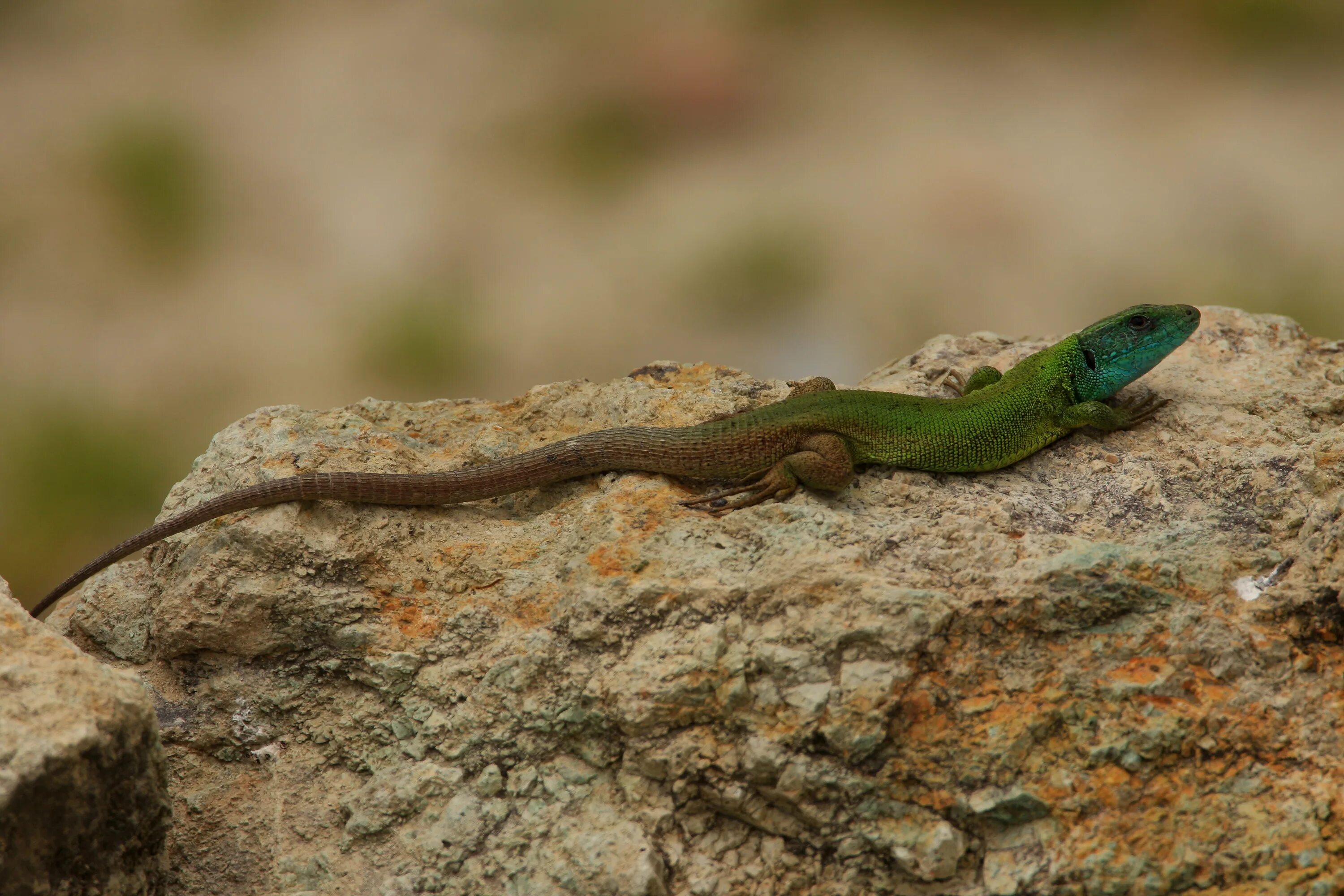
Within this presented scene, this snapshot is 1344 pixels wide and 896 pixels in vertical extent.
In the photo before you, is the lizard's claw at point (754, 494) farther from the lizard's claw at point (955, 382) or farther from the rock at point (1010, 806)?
the rock at point (1010, 806)

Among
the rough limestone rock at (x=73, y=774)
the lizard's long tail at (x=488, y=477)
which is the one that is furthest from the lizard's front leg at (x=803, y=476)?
the rough limestone rock at (x=73, y=774)

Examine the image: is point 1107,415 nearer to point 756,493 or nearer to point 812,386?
point 812,386

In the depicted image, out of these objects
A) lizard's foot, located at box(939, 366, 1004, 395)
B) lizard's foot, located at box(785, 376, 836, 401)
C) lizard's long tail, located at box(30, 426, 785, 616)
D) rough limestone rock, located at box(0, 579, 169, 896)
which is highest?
lizard's foot, located at box(939, 366, 1004, 395)

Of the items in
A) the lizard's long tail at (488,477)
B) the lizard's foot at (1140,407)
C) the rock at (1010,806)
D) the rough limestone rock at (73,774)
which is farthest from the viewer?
the lizard's foot at (1140,407)

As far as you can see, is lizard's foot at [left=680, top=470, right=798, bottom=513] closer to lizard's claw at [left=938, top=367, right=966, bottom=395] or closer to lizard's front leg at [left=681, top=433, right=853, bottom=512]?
lizard's front leg at [left=681, top=433, right=853, bottom=512]

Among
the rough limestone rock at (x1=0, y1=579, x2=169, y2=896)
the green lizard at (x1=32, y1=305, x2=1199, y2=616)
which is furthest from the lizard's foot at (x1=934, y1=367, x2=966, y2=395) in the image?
the rough limestone rock at (x1=0, y1=579, x2=169, y2=896)

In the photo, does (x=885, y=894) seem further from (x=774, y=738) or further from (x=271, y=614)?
(x=271, y=614)

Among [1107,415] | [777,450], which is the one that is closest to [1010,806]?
[777,450]
